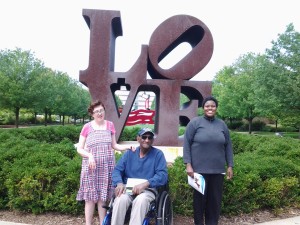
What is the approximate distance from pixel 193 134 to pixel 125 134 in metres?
12.2

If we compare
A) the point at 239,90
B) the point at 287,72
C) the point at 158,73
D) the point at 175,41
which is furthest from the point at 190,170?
the point at 239,90

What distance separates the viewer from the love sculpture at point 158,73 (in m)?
9.88

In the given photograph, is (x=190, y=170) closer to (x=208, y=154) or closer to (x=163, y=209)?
(x=208, y=154)

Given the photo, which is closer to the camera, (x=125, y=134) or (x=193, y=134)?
(x=193, y=134)

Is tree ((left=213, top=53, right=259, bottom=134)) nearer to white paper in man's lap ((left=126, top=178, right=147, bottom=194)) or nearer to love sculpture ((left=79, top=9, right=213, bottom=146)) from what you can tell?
love sculpture ((left=79, top=9, right=213, bottom=146))

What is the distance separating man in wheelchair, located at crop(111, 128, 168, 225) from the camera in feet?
11.0

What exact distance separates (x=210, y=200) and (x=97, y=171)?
149 centimetres

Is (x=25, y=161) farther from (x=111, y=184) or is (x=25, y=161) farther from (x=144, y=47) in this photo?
(x=144, y=47)

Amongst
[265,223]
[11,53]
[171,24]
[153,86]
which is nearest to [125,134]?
[153,86]

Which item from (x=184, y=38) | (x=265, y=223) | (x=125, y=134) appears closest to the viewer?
(x=265, y=223)

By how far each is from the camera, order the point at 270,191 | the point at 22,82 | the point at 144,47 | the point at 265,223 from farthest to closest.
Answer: the point at 22,82
the point at 144,47
the point at 270,191
the point at 265,223

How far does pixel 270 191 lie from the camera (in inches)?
200

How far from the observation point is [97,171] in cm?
388

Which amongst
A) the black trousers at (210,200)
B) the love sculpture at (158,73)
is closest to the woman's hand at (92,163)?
the black trousers at (210,200)
